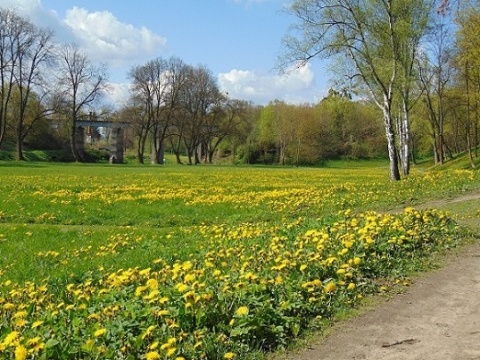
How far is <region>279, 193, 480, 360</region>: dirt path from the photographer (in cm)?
462

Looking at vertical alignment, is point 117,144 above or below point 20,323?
above

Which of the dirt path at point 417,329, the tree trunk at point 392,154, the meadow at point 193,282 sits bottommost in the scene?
the dirt path at point 417,329

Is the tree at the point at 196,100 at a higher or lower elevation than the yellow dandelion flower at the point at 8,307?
higher

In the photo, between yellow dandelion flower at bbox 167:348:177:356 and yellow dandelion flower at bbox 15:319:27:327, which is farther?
yellow dandelion flower at bbox 15:319:27:327

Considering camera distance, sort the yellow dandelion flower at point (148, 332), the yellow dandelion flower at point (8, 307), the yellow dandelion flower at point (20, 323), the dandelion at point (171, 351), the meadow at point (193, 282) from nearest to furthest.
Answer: the dandelion at point (171, 351)
the yellow dandelion flower at point (148, 332)
the meadow at point (193, 282)
the yellow dandelion flower at point (20, 323)
the yellow dandelion flower at point (8, 307)

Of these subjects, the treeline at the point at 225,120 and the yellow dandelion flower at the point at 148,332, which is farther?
the treeline at the point at 225,120

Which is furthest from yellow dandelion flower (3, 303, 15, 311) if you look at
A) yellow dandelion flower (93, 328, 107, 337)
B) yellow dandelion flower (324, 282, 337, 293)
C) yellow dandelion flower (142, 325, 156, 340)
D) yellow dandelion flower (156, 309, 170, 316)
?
yellow dandelion flower (324, 282, 337, 293)

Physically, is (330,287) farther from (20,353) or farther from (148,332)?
(20,353)

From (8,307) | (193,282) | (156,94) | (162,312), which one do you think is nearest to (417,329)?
(193,282)

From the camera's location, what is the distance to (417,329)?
518 centimetres

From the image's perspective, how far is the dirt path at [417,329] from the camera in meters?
4.62

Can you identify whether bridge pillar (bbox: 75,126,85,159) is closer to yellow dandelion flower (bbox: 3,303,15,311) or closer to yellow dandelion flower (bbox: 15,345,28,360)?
yellow dandelion flower (bbox: 3,303,15,311)

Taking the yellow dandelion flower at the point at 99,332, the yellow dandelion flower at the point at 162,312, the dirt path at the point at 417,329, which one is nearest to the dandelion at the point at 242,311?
the dirt path at the point at 417,329

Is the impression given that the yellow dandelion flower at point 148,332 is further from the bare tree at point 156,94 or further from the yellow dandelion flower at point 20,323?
the bare tree at point 156,94
